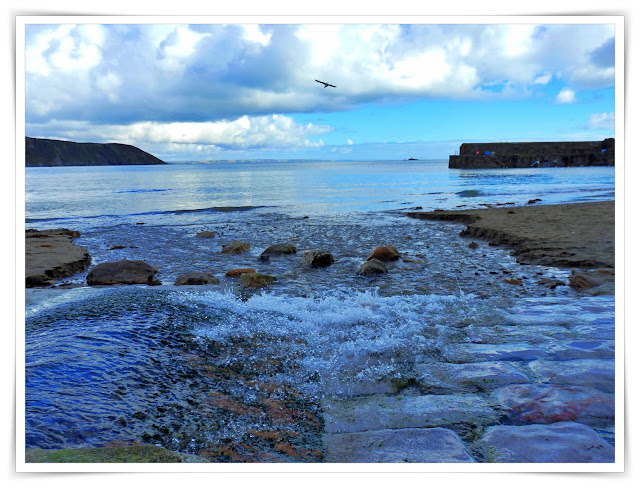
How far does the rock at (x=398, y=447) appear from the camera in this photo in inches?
115

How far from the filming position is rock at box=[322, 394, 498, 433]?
3.27 m

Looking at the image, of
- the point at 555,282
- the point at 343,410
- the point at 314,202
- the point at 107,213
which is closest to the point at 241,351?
the point at 343,410

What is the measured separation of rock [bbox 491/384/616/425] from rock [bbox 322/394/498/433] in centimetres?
20

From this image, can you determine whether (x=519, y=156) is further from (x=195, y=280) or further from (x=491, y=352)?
(x=491, y=352)

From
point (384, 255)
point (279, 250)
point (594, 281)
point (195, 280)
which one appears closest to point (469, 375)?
point (594, 281)

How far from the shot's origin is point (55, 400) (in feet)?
10.8

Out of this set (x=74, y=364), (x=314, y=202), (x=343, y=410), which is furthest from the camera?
(x=314, y=202)

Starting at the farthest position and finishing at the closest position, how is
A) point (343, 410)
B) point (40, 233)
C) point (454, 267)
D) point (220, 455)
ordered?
point (40, 233), point (454, 267), point (343, 410), point (220, 455)

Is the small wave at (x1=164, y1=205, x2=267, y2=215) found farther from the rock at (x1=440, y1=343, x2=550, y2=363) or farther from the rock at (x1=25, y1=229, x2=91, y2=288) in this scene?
the rock at (x1=440, y1=343, x2=550, y2=363)
